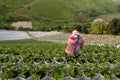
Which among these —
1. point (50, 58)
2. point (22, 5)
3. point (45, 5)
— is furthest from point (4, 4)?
point (50, 58)

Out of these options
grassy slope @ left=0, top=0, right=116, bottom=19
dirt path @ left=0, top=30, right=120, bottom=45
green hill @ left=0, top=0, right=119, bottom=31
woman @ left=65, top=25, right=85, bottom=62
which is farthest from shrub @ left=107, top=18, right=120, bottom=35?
grassy slope @ left=0, top=0, right=116, bottom=19

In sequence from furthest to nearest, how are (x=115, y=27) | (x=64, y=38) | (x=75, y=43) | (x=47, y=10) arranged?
(x=47, y=10)
(x=115, y=27)
(x=64, y=38)
(x=75, y=43)

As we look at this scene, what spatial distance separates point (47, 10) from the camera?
153 metres

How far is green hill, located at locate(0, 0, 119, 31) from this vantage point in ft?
469

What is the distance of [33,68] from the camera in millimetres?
12273

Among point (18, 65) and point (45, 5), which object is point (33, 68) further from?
point (45, 5)

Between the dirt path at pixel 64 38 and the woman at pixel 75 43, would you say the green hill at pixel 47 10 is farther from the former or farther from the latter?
the woman at pixel 75 43

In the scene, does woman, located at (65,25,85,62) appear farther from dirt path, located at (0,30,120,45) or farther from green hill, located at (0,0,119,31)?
green hill, located at (0,0,119,31)

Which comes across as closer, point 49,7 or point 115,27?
point 115,27

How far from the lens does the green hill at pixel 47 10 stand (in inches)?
5625

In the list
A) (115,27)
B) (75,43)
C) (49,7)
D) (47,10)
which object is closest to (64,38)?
(115,27)

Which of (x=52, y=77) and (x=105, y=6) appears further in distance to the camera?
(x=105, y=6)

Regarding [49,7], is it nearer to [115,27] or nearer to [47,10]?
[47,10]

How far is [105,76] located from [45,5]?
14567 cm
